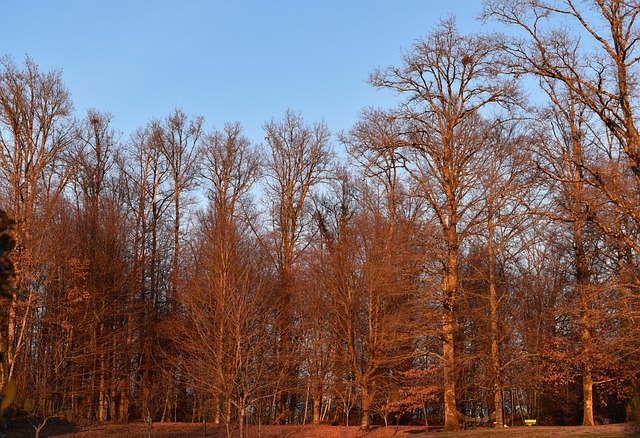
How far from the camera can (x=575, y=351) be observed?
70.1 ft

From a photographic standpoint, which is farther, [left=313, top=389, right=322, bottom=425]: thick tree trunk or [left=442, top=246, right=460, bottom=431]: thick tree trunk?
[left=313, top=389, right=322, bottom=425]: thick tree trunk

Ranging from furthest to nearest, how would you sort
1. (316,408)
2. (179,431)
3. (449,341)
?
(316,408) < (179,431) < (449,341)

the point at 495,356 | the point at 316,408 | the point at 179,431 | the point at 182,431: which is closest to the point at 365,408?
the point at 316,408

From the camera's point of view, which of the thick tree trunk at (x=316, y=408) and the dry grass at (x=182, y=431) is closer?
the dry grass at (x=182, y=431)

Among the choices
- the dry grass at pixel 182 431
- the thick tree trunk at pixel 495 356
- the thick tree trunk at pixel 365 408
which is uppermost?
the thick tree trunk at pixel 495 356

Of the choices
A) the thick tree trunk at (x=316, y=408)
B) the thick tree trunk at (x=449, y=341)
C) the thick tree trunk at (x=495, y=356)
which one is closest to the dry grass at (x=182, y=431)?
the thick tree trunk at (x=449, y=341)

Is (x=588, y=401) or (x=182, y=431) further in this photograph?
(x=182, y=431)

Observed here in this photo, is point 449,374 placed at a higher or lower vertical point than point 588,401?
higher

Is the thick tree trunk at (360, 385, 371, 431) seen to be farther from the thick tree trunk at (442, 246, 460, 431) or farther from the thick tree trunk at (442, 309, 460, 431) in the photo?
the thick tree trunk at (442, 309, 460, 431)

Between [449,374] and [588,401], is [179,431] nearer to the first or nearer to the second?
[449,374]

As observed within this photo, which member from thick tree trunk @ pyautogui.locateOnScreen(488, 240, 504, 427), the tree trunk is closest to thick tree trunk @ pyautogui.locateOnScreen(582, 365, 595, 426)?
the tree trunk

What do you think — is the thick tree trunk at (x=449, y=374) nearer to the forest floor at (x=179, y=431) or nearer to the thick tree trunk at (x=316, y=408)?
the forest floor at (x=179, y=431)

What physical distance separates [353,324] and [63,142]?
560 inches

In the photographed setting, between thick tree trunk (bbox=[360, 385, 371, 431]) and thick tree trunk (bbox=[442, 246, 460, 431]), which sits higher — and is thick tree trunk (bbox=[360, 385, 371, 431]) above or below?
below
